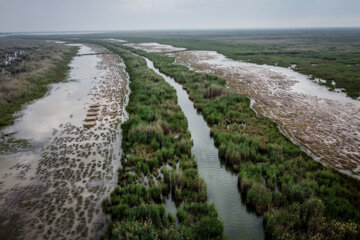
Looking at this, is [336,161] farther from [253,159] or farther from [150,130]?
[150,130]

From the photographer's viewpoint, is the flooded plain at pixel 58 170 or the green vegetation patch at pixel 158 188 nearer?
the green vegetation patch at pixel 158 188

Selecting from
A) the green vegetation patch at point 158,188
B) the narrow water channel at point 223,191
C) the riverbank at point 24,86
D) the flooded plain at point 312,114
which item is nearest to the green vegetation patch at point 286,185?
the narrow water channel at point 223,191

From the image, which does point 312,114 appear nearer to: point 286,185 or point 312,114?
point 312,114

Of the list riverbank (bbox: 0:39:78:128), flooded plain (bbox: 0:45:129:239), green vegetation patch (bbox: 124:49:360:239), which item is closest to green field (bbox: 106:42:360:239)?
green vegetation patch (bbox: 124:49:360:239)

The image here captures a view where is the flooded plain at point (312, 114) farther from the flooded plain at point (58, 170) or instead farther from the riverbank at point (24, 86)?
the riverbank at point (24, 86)

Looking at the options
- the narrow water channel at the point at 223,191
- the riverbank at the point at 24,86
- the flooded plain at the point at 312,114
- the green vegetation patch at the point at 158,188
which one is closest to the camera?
the green vegetation patch at the point at 158,188

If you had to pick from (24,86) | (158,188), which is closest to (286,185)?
(158,188)
